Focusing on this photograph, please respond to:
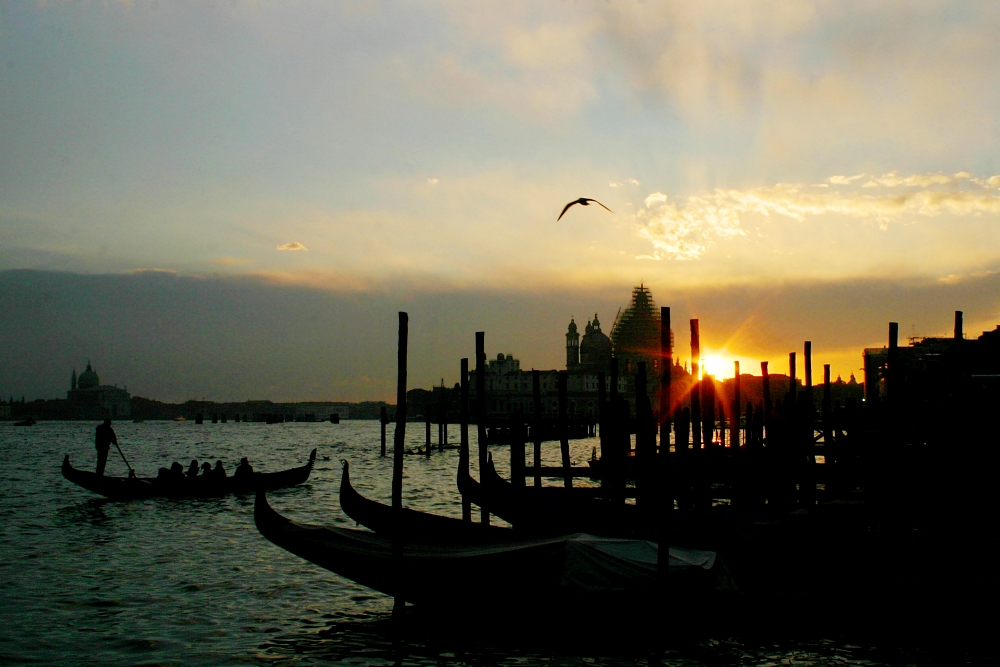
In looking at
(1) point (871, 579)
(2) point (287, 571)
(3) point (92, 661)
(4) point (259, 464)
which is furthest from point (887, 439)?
(4) point (259, 464)

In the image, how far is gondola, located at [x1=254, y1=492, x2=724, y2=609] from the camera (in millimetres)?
10281

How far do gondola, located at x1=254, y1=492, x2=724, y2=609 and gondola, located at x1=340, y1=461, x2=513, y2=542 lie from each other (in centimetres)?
59

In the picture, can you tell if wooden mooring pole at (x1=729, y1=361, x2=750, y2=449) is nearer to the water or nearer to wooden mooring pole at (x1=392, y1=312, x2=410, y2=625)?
the water

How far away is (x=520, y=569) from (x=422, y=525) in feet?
10.1

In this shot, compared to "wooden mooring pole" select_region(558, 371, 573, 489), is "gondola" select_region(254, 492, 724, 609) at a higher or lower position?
lower

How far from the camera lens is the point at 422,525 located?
44.0ft

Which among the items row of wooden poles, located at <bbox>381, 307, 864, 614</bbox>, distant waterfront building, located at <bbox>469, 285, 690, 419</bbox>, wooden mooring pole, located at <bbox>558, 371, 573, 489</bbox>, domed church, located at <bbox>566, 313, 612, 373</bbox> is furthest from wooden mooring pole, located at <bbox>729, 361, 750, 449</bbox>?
domed church, located at <bbox>566, 313, 612, 373</bbox>

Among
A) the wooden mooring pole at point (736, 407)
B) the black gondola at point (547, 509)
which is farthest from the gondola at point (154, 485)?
the wooden mooring pole at point (736, 407)

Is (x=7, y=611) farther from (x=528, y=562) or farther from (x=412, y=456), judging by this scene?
(x=412, y=456)

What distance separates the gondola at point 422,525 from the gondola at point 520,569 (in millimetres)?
593

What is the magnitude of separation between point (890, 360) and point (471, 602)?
706 cm

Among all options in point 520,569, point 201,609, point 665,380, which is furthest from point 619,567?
point 201,609

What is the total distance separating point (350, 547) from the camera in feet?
39.0

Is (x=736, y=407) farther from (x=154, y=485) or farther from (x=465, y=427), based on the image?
(x=154, y=485)
